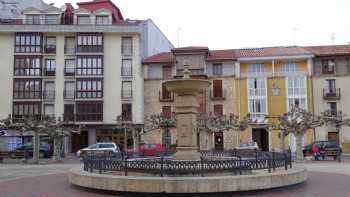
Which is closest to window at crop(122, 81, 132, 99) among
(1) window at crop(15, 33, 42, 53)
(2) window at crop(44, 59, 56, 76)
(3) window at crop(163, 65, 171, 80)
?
(3) window at crop(163, 65, 171, 80)

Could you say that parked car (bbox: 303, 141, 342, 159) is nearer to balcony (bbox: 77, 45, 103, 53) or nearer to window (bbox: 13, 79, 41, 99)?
balcony (bbox: 77, 45, 103, 53)

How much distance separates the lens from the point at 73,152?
159ft

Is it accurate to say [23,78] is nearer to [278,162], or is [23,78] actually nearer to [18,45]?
[18,45]

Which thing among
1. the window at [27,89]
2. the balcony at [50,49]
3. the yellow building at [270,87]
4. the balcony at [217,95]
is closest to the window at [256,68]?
the yellow building at [270,87]

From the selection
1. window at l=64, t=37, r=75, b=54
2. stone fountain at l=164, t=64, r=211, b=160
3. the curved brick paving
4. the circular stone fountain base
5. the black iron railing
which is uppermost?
window at l=64, t=37, r=75, b=54

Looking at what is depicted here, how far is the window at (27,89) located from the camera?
4778 centimetres

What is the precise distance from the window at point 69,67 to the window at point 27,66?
2.94m

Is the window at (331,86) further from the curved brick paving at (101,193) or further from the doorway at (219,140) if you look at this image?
the curved brick paving at (101,193)

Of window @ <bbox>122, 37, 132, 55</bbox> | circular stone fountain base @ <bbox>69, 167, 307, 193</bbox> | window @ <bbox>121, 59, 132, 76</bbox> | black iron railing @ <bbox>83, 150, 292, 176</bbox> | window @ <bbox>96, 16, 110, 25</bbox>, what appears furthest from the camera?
window @ <bbox>96, 16, 110, 25</bbox>

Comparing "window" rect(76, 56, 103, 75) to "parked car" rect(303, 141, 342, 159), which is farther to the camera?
"window" rect(76, 56, 103, 75)

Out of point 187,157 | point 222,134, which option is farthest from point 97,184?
point 222,134

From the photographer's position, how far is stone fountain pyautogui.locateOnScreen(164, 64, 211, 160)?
15.2 m

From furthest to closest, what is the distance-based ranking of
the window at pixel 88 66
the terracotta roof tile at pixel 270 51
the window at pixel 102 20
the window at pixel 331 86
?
the window at pixel 102 20, the window at pixel 88 66, the terracotta roof tile at pixel 270 51, the window at pixel 331 86

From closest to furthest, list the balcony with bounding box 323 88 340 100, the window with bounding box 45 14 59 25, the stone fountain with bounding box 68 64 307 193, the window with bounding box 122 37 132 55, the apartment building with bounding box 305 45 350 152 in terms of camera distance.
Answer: the stone fountain with bounding box 68 64 307 193, the apartment building with bounding box 305 45 350 152, the balcony with bounding box 323 88 340 100, the window with bounding box 122 37 132 55, the window with bounding box 45 14 59 25
